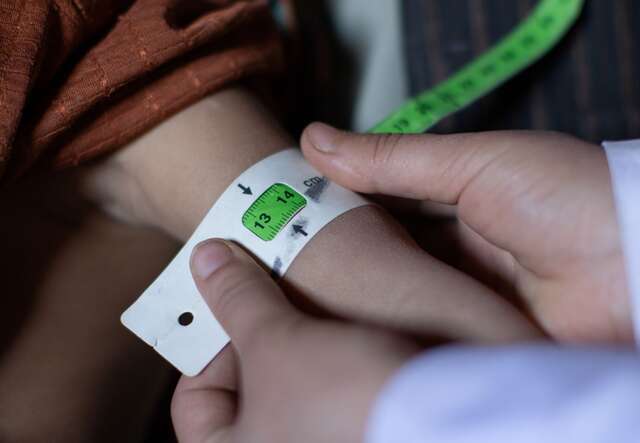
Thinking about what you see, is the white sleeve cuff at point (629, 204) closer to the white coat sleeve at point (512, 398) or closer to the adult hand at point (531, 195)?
the adult hand at point (531, 195)

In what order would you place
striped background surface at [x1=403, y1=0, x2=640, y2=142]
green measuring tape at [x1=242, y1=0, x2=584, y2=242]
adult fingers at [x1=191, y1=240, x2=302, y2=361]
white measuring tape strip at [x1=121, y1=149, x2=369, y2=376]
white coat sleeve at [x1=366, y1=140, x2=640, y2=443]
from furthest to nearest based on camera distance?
striped background surface at [x1=403, y1=0, x2=640, y2=142] < green measuring tape at [x1=242, y1=0, x2=584, y2=242] < white measuring tape strip at [x1=121, y1=149, x2=369, y2=376] < adult fingers at [x1=191, y1=240, x2=302, y2=361] < white coat sleeve at [x1=366, y1=140, x2=640, y2=443]

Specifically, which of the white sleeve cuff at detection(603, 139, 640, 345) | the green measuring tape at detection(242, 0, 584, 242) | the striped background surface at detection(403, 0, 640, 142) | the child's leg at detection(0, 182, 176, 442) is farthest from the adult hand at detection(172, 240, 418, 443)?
the striped background surface at detection(403, 0, 640, 142)

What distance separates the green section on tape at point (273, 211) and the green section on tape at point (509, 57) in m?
0.34

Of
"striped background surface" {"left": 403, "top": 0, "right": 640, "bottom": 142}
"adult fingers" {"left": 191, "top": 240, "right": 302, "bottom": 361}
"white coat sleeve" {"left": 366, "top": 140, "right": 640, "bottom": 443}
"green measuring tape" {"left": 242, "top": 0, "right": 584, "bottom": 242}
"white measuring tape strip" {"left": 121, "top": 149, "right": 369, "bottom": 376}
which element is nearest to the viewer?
"white coat sleeve" {"left": 366, "top": 140, "right": 640, "bottom": 443}

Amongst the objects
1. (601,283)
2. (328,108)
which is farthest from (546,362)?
(328,108)

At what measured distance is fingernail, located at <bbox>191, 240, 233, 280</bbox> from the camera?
670mm

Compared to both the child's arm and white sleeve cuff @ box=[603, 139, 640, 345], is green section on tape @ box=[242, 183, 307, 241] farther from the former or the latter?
white sleeve cuff @ box=[603, 139, 640, 345]

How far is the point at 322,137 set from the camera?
769mm

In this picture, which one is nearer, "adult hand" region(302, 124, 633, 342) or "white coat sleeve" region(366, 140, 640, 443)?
"white coat sleeve" region(366, 140, 640, 443)

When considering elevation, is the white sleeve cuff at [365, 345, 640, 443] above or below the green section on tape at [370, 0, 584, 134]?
below

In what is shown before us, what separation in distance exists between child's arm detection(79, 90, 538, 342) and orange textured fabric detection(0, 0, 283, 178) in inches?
1.6

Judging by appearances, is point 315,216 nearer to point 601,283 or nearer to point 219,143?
point 219,143

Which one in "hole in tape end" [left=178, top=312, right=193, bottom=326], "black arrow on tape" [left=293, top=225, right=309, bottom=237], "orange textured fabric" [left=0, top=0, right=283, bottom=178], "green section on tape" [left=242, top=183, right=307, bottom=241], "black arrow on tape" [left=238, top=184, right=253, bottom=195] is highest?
"orange textured fabric" [left=0, top=0, right=283, bottom=178]

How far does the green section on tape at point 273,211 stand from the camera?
0.71 meters
